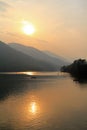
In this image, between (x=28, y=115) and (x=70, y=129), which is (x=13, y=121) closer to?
(x=28, y=115)

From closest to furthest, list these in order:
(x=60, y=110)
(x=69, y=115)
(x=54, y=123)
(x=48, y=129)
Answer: (x=48, y=129)
(x=54, y=123)
(x=69, y=115)
(x=60, y=110)

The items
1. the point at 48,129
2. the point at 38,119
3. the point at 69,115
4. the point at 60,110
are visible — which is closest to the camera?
the point at 48,129

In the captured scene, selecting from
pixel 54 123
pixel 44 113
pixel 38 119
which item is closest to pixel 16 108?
pixel 44 113

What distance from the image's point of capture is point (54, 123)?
50062mm

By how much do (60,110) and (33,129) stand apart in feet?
63.5

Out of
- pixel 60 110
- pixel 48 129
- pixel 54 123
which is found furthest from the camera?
pixel 60 110

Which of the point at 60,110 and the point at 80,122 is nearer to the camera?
the point at 80,122

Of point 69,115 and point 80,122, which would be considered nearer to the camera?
point 80,122

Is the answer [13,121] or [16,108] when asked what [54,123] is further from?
[16,108]

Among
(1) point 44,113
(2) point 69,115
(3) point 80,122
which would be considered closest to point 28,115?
(1) point 44,113

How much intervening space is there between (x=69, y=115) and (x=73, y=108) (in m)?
9.09

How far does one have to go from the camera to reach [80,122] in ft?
167

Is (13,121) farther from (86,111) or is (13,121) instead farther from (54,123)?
(86,111)

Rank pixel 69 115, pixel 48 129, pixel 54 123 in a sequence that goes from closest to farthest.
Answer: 1. pixel 48 129
2. pixel 54 123
3. pixel 69 115
